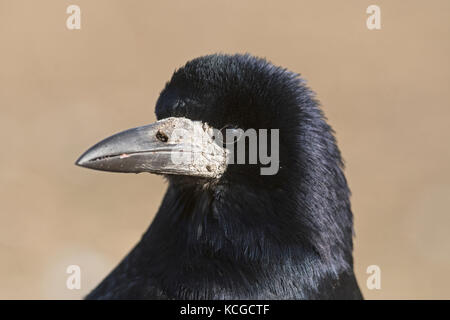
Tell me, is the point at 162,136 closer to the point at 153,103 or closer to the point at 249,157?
the point at 249,157

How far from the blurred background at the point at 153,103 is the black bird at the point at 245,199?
5201mm

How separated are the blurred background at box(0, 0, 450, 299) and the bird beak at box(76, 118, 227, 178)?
5281mm

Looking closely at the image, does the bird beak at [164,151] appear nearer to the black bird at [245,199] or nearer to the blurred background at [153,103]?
the black bird at [245,199]

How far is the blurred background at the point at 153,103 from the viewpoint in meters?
10.0

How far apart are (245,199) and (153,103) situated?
728 centimetres

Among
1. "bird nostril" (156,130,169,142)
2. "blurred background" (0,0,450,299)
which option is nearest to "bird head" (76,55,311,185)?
"bird nostril" (156,130,169,142)

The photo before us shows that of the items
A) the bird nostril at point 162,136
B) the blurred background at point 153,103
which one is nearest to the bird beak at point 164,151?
the bird nostril at point 162,136

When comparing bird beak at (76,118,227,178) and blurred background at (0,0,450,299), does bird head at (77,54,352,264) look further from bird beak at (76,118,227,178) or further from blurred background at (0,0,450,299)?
blurred background at (0,0,450,299)

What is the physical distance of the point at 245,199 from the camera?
13.8ft

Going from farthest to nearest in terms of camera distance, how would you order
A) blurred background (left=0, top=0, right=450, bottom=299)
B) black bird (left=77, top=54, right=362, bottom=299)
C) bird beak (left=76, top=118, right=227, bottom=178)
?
blurred background (left=0, top=0, right=450, bottom=299) < black bird (left=77, top=54, right=362, bottom=299) < bird beak (left=76, top=118, right=227, bottom=178)

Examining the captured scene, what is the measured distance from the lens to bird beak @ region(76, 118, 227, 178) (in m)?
3.99

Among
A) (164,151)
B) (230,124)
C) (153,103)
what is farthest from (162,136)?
(153,103)
